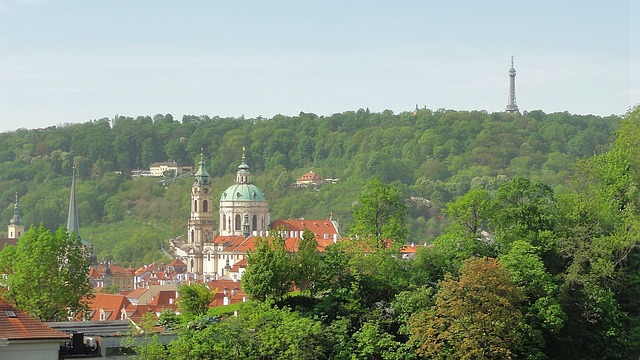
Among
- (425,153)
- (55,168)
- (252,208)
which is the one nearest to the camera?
(252,208)

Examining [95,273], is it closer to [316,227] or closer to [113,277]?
[113,277]

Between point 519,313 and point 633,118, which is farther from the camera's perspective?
point 633,118

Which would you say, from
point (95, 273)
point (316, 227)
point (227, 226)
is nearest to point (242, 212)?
point (227, 226)

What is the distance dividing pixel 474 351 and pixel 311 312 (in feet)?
17.8

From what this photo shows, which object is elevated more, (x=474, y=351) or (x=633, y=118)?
(x=633, y=118)

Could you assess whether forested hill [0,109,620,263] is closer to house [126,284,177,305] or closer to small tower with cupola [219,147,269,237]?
small tower with cupola [219,147,269,237]

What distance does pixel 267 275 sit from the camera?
121 feet

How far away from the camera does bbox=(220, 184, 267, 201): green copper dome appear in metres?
130

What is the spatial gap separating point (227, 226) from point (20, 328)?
102 meters

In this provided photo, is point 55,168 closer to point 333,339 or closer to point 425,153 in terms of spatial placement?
point 425,153

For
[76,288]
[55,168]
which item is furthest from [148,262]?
[76,288]

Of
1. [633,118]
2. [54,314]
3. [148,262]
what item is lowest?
Result: [148,262]

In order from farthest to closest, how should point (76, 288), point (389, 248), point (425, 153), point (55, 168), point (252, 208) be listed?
point (55, 168) < point (425, 153) < point (252, 208) < point (76, 288) < point (389, 248)

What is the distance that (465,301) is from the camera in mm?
32625
